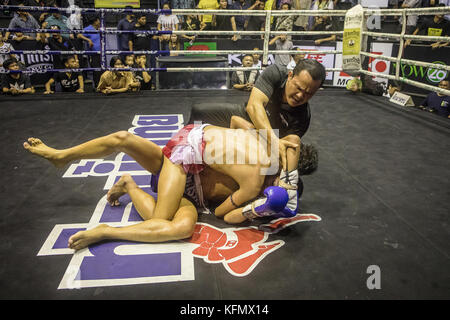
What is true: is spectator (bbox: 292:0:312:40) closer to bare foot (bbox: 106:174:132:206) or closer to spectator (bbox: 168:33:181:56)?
spectator (bbox: 168:33:181:56)

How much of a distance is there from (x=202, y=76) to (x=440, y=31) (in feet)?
12.8

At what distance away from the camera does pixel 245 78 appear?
18.0ft

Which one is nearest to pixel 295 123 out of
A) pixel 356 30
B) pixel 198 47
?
pixel 356 30

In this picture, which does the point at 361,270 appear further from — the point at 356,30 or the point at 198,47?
the point at 198,47

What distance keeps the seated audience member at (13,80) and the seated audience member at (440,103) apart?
5.15 m

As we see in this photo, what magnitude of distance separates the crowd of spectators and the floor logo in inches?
126

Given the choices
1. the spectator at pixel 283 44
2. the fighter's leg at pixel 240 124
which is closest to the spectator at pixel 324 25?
the spectator at pixel 283 44

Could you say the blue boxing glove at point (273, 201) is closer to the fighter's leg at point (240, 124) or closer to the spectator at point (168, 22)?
the fighter's leg at point (240, 124)

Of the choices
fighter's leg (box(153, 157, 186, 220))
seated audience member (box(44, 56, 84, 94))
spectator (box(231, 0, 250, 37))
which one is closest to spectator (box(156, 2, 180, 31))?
spectator (box(231, 0, 250, 37))

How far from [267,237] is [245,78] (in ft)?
13.4

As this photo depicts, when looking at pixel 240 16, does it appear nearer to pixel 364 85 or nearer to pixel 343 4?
pixel 343 4

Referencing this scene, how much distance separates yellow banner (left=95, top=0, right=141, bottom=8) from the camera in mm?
8195

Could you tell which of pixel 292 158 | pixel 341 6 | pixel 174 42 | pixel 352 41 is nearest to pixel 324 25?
pixel 341 6
